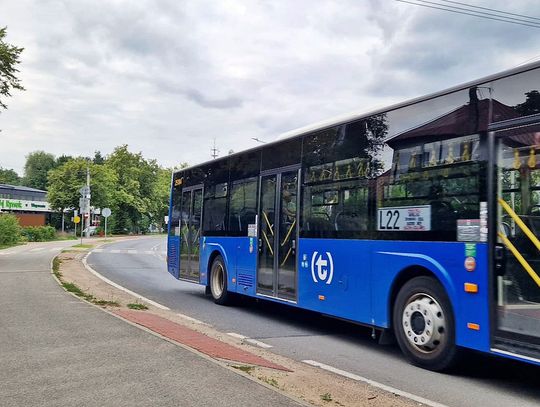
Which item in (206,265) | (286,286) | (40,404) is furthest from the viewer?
(206,265)

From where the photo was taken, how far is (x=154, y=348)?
6555 millimetres

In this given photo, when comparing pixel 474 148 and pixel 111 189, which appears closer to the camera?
pixel 474 148

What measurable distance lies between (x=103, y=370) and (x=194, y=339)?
190 centimetres

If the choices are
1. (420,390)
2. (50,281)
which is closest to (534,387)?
(420,390)

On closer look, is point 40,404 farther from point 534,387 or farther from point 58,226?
point 58,226

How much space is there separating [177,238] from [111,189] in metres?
60.7

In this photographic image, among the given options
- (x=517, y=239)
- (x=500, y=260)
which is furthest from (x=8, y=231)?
(x=517, y=239)

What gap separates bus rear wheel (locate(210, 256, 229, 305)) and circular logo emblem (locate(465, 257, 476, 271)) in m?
6.52

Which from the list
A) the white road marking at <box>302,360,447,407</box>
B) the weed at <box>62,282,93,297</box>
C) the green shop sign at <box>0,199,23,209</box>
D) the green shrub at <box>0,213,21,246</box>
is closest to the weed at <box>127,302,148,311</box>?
the weed at <box>62,282,93,297</box>

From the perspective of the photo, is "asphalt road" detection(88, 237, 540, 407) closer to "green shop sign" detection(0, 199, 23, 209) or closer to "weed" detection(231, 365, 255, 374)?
"weed" detection(231, 365, 255, 374)

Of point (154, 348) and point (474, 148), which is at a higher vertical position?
point (474, 148)

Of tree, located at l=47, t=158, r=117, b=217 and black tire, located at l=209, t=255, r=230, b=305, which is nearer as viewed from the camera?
black tire, located at l=209, t=255, r=230, b=305

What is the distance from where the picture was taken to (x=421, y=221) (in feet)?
20.9

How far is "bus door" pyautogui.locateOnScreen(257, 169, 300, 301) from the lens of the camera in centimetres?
900
